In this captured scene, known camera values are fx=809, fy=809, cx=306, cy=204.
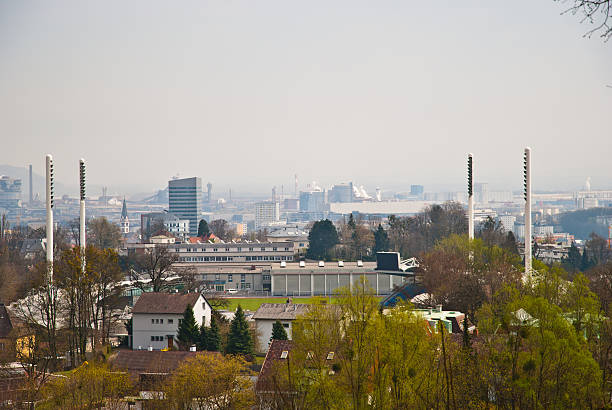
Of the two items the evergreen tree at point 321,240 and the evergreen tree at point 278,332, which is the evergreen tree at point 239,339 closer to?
the evergreen tree at point 278,332

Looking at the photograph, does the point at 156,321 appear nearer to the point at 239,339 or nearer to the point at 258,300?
the point at 239,339

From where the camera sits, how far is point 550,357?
13.6 meters

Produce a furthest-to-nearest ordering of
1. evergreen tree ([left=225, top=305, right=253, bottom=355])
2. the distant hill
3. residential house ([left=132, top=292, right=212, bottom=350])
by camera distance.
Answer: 1. the distant hill
2. residential house ([left=132, top=292, right=212, bottom=350])
3. evergreen tree ([left=225, top=305, right=253, bottom=355])

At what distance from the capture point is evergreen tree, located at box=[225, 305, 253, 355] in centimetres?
2484

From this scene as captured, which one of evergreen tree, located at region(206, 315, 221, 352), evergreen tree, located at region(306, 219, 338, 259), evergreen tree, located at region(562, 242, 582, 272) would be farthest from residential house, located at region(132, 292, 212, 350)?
evergreen tree, located at region(306, 219, 338, 259)

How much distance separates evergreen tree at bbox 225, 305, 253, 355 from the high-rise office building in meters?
105

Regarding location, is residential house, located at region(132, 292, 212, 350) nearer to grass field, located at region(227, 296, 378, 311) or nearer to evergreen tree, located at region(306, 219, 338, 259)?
grass field, located at region(227, 296, 378, 311)

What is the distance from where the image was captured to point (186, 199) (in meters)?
130

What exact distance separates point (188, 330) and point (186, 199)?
10557 centimetres

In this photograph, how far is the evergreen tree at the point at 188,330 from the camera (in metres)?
25.6

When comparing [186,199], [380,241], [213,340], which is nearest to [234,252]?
[380,241]

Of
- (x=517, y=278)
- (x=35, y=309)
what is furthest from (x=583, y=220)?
(x=35, y=309)

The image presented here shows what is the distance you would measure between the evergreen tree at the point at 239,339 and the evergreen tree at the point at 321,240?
3582 cm

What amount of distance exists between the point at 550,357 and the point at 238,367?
23.9ft
